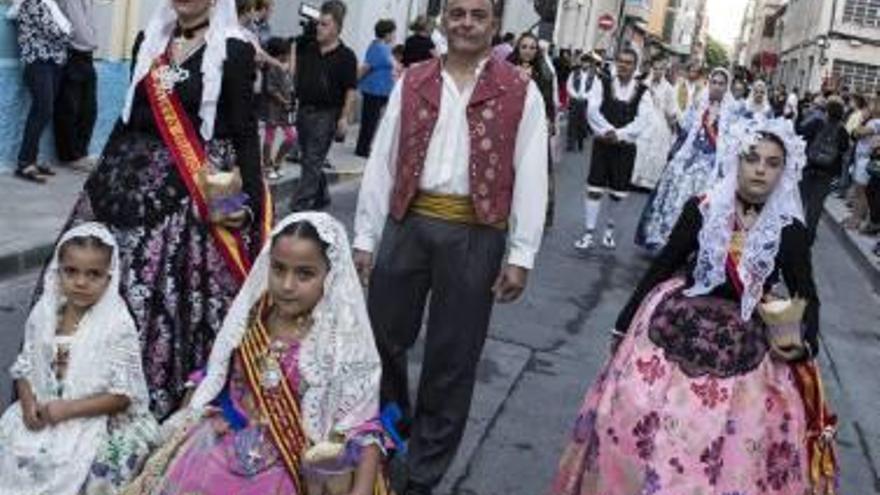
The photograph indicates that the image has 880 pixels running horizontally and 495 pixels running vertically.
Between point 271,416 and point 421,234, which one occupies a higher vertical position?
point 421,234

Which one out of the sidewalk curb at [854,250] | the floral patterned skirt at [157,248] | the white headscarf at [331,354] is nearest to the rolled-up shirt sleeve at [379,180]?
the floral patterned skirt at [157,248]

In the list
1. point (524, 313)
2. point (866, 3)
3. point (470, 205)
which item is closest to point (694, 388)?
point (470, 205)

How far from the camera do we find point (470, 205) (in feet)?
15.7

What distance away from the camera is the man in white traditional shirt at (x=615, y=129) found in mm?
11688

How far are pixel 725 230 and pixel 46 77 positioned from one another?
7.17 metres

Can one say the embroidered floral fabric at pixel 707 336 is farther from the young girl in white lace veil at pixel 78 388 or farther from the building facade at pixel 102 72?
the building facade at pixel 102 72

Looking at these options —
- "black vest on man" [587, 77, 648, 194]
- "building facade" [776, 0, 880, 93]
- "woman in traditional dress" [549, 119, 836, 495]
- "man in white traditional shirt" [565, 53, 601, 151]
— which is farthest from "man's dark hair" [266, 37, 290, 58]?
"building facade" [776, 0, 880, 93]

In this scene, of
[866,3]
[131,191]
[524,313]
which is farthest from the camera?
[866,3]

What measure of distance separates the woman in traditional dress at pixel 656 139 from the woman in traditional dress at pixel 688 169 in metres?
0.57

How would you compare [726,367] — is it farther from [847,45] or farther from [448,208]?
[847,45]

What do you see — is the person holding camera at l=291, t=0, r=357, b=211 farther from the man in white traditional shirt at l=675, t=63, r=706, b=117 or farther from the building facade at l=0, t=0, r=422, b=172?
the man in white traditional shirt at l=675, t=63, r=706, b=117

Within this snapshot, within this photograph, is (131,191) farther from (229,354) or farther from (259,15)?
(259,15)

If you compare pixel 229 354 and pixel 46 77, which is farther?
pixel 46 77

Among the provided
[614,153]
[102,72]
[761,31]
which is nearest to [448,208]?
[614,153]
